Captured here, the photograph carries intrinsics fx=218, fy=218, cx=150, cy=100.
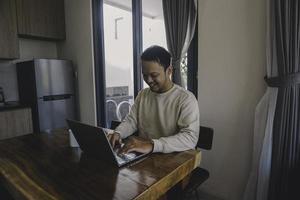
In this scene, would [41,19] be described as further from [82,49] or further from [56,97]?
[56,97]

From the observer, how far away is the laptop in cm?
95

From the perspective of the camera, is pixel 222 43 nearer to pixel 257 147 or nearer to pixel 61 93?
pixel 257 147

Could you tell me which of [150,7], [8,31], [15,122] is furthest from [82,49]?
[15,122]

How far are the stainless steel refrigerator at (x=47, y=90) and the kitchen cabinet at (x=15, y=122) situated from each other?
0.34ft

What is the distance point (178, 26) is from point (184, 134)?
1298 mm

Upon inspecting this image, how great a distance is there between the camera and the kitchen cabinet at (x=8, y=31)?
2773mm

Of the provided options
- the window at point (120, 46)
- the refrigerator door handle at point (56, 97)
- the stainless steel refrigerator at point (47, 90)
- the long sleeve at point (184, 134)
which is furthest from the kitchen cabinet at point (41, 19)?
the long sleeve at point (184, 134)

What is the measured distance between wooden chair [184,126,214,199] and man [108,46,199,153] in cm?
31

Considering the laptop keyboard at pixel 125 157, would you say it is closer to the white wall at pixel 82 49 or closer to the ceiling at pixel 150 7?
the ceiling at pixel 150 7

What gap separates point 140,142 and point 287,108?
110cm

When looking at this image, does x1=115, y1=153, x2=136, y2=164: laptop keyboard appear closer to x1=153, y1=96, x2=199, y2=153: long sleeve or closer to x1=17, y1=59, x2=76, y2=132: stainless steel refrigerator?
x1=153, y1=96, x2=199, y2=153: long sleeve

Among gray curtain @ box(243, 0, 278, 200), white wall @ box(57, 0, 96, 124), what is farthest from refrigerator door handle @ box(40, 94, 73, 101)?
gray curtain @ box(243, 0, 278, 200)

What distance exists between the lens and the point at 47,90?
9.68 ft

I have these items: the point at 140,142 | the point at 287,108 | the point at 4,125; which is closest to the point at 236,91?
the point at 287,108
